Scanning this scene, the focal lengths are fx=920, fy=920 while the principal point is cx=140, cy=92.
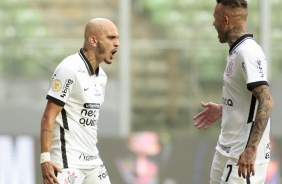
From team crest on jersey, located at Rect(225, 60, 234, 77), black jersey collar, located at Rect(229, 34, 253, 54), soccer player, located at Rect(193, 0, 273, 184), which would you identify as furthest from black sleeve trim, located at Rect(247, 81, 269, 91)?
black jersey collar, located at Rect(229, 34, 253, 54)

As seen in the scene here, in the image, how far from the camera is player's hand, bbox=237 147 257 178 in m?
6.30

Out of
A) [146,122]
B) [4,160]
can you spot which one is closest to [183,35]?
[146,122]

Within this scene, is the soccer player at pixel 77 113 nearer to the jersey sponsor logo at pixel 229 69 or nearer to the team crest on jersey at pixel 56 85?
the team crest on jersey at pixel 56 85

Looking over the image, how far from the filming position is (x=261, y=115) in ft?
20.8

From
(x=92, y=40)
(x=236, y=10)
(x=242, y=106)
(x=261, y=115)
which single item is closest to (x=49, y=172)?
(x=92, y=40)

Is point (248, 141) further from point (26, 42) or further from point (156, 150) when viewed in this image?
point (26, 42)

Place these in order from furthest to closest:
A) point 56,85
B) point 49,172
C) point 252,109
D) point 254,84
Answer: point 56,85, point 49,172, point 252,109, point 254,84

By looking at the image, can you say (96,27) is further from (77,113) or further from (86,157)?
(86,157)

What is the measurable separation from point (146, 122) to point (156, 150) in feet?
4.16

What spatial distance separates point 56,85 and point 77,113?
288 millimetres

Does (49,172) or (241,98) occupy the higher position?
(241,98)

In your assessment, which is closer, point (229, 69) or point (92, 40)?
point (229, 69)

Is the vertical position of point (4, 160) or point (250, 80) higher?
point (250, 80)

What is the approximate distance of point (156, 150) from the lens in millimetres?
13008
